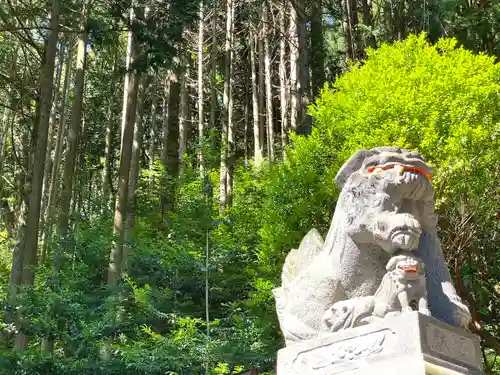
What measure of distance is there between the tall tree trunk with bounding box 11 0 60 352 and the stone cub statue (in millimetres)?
6724

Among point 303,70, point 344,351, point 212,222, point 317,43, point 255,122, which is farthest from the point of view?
point 255,122

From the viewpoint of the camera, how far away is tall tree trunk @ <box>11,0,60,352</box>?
10.4 metres

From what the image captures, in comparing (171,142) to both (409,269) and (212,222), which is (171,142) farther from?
(409,269)

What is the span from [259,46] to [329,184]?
9.26m

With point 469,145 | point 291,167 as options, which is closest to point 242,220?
point 291,167

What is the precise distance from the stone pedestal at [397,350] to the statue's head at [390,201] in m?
0.50

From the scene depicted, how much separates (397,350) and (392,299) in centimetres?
32

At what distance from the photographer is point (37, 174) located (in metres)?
10.8

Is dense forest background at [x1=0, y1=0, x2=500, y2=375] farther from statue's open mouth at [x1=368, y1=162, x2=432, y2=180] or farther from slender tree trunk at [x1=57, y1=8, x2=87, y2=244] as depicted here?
statue's open mouth at [x1=368, y1=162, x2=432, y2=180]

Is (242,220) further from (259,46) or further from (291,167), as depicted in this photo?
(259,46)

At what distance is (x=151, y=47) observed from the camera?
11195 mm

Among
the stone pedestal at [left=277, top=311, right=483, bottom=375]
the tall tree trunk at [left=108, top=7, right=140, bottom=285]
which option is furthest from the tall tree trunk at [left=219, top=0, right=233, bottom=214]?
the stone pedestal at [left=277, top=311, right=483, bottom=375]

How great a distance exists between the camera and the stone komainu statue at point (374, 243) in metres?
3.97

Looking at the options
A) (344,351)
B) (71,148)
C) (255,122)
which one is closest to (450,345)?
(344,351)
